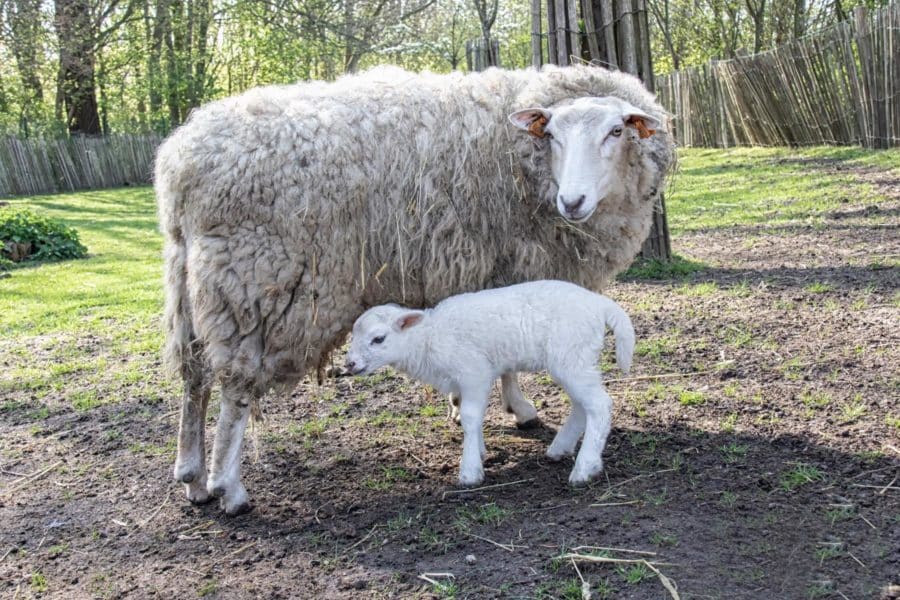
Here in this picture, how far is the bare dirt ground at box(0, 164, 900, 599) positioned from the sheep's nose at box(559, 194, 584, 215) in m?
1.18

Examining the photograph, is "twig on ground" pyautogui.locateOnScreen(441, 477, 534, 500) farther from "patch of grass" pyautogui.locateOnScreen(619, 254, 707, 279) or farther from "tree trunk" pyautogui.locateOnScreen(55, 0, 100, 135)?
"tree trunk" pyautogui.locateOnScreen(55, 0, 100, 135)

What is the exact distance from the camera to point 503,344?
11.8 feet

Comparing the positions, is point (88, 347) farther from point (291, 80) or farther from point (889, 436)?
point (291, 80)

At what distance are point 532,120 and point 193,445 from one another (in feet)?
7.44

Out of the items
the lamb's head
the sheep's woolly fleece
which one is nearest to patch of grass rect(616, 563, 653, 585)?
the lamb's head

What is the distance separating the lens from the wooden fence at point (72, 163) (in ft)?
70.5

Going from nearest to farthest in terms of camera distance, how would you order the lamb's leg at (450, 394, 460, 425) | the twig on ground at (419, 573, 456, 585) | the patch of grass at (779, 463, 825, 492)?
the twig on ground at (419, 573, 456, 585) → the patch of grass at (779, 463, 825, 492) → the lamb's leg at (450, 394, 460, 425)

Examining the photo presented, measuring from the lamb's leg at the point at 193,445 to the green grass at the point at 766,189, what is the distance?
575 cm

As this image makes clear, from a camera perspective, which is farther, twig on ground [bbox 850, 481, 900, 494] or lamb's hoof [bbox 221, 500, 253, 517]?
lamb's hoof [bbox 221, 500, 253, 517]

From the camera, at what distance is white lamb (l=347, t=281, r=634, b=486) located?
3.57 m

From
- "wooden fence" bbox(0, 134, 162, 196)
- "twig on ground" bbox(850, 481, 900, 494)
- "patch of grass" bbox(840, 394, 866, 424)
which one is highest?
"wooden fence" bbox(0, 134, 162, 196)

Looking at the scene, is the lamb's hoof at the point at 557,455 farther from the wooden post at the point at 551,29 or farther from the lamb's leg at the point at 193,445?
the wooden post at the point at 551,29

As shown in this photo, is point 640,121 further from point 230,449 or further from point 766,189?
point 766,189

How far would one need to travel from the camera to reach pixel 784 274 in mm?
6652
